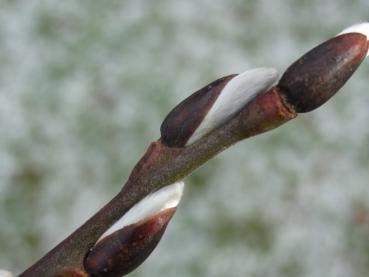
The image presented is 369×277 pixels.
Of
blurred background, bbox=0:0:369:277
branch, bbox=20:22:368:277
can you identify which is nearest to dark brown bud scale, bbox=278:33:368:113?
branch, bbox=20:22:368:277

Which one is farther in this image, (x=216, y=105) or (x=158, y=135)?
(x=158, y=135)

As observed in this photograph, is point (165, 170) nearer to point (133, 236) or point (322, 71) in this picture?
point (133, 236)

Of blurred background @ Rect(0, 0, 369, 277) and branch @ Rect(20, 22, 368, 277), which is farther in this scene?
blurred background @ Rect(0, 0, 369, 277)

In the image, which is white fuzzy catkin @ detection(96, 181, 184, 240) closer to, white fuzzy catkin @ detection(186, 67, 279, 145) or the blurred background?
white fuzzy catkin @ detection(186, 67, 279, 145)

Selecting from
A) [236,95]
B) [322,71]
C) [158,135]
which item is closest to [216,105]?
[236,95]

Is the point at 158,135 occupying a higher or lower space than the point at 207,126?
lower

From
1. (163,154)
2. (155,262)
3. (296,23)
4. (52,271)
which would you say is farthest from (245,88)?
(296,23)
